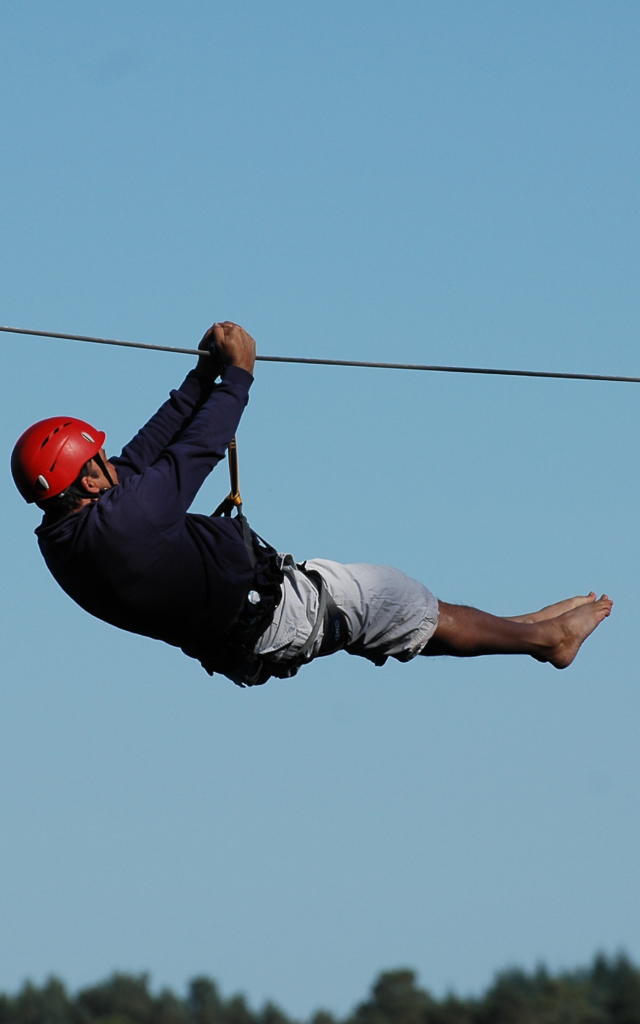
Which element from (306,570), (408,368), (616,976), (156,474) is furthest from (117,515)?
(616,976)

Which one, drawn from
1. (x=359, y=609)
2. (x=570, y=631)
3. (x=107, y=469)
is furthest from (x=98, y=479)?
(x=570, y=631)

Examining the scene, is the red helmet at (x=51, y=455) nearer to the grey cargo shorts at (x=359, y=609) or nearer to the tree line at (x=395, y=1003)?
the grey cargo shorts at (x=359, y=609)

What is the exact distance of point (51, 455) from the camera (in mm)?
9266

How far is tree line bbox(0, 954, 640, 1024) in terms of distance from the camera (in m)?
88.1

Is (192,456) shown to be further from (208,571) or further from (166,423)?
(166,423)

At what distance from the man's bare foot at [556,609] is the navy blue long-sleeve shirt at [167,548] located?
5.15ft

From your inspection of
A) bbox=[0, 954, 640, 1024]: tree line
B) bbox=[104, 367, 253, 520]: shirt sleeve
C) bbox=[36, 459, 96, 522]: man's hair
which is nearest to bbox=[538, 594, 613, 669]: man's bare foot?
bbox=[104, 367, 253, 520]: shirt sleeve

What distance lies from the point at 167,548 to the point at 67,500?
0.56 meters

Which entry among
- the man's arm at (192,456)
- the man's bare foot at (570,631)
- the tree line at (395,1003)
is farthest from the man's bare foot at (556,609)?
the tree line at (395,1003)

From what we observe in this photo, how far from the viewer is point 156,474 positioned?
902 centimetres

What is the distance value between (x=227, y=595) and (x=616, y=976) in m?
91.9

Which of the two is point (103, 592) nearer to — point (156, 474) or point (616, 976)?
point (156, 474)

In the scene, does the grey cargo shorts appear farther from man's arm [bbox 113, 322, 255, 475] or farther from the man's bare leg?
man's arm [bbox 113, 322, 255, 475]

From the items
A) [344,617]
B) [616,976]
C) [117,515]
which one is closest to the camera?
[117,515]
